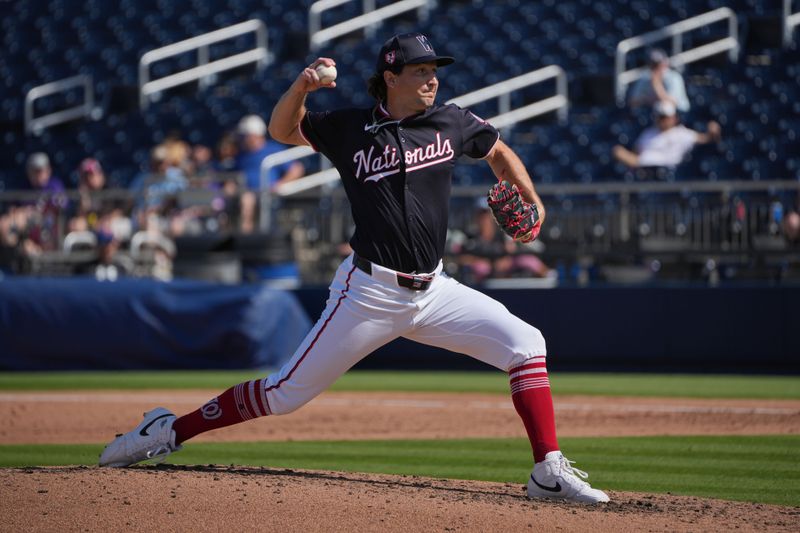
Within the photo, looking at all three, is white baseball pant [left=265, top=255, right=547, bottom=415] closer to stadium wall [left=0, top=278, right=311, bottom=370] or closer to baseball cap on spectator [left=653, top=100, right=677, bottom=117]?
stadium wall [left=0, top=278, right=311, bottom=370]

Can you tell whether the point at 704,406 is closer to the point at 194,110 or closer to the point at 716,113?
the point at 716,113

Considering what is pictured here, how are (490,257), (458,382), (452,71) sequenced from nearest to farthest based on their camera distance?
(458,382), (490,257), (452,71)

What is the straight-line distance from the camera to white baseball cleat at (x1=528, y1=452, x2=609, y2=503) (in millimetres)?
4746

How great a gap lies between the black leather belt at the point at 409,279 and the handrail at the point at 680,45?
466 inches

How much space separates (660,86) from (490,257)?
3.65 meters

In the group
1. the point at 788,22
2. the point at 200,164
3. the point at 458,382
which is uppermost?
the point at 788,22

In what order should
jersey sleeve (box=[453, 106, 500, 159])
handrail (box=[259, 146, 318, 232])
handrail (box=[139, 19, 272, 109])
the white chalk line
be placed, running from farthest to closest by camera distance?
1. handrail (box=[139, 19, 272, 109])
2. handrail (box=[259, 146, 318, 232])
3. the white chalk line
4. jersey sleeve (box=[453, 106, 500, 159])

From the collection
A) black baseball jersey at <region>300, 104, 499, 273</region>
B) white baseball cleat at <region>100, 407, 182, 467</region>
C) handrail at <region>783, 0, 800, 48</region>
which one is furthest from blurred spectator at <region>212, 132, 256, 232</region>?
black baseball jersey at <region>300, 104, 499, 273</region>

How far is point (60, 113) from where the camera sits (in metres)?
20.7

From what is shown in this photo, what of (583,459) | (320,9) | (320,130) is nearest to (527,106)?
(320,9)

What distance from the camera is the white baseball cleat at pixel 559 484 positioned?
4.75 meters

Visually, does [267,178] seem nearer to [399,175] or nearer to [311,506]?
[399,175]

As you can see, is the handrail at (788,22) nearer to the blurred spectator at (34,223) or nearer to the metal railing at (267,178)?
the metal railing at (267,178)

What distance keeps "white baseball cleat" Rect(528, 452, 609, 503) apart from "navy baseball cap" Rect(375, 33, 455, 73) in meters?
1.77
